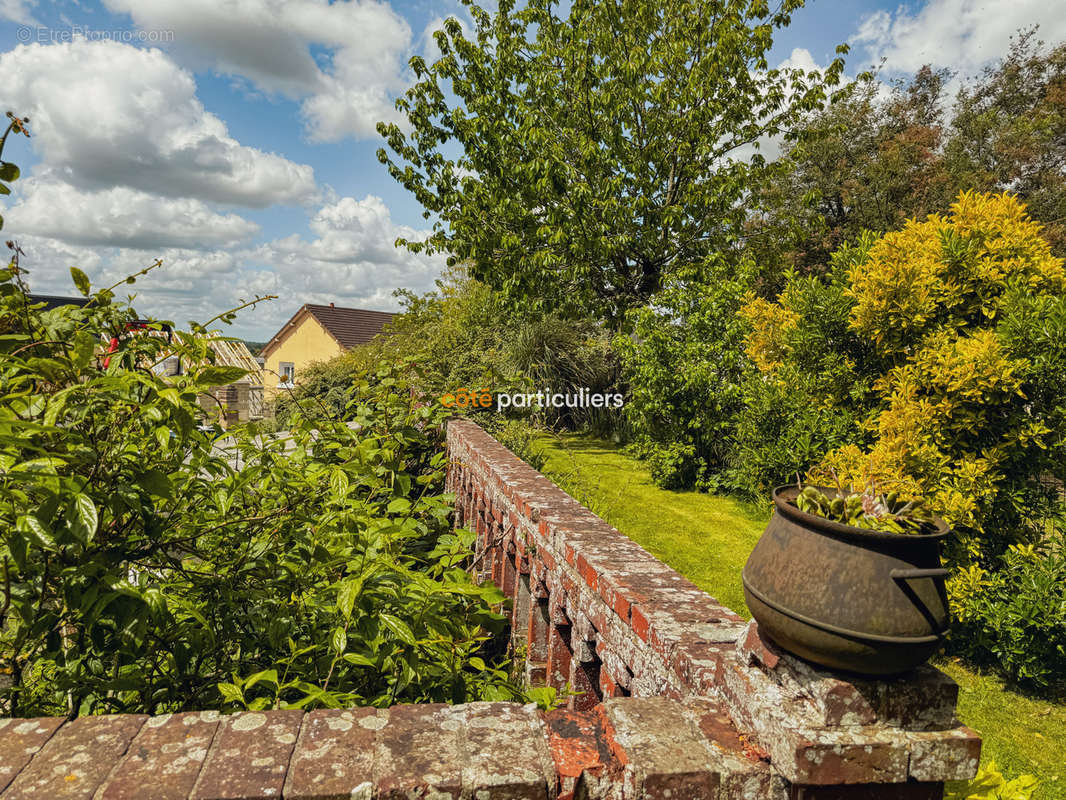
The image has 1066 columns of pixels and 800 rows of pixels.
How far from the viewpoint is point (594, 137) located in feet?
46.5

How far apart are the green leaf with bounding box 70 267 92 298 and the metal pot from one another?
2.37m

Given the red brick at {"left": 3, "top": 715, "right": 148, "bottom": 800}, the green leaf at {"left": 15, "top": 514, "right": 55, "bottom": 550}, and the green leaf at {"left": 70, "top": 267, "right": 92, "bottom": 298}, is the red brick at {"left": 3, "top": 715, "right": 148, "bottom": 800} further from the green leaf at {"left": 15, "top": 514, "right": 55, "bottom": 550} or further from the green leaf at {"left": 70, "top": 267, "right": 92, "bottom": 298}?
the green leaf at {"left": 70, "top": 267, "right": 92, "bottom": 298}

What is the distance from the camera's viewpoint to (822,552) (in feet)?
4.18

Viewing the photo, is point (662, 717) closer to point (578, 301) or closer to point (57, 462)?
point (57, 462)

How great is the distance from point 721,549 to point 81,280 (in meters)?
6.28

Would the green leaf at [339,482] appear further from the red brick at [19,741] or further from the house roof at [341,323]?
the house roof at [341,323]

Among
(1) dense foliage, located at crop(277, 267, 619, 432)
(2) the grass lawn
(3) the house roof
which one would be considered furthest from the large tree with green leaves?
(3) the house roof

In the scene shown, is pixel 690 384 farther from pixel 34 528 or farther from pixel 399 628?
pixel 34 528

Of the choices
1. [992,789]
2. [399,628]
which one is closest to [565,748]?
[399,628]

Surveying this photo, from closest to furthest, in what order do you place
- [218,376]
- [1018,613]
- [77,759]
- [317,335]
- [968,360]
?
[77,759] < [218,376] < [1018,613] < [968,360] < [317,335]

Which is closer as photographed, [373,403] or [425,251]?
[373,403]

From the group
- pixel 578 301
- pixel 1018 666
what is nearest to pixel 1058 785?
pixel 1018 666

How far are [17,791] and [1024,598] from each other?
17.8ft

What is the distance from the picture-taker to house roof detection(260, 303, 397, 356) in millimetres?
34688
